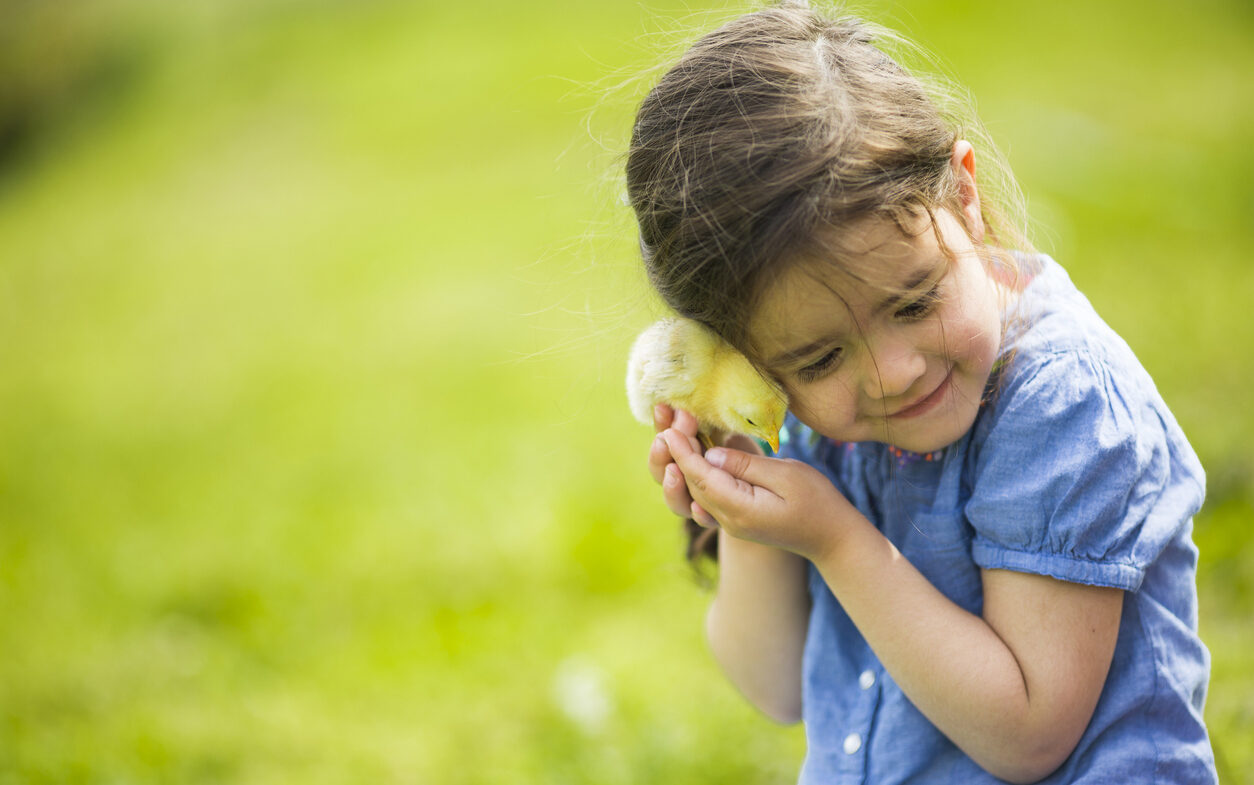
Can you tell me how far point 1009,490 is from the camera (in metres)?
1.46

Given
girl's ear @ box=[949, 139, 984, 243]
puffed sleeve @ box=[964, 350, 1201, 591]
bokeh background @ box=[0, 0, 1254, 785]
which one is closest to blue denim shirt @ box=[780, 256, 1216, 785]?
puffed sleeve @ box=[964, 350, 1201, 591]

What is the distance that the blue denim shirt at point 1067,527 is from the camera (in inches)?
56.1

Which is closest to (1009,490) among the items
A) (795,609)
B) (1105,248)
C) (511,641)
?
(795,609)

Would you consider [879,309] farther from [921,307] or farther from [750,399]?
[750,399]

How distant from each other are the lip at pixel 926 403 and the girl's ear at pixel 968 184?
229 mm

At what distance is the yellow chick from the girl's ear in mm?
391

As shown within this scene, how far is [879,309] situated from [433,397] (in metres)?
4.47

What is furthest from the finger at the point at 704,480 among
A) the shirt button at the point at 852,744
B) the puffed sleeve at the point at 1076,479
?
the shirt button at the point at 852,744

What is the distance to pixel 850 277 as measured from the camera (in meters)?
1.35

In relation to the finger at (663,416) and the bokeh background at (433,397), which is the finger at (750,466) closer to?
the finger at (663,416)

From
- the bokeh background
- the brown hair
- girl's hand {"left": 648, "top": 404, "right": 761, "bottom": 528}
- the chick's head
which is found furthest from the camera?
the bokeh background

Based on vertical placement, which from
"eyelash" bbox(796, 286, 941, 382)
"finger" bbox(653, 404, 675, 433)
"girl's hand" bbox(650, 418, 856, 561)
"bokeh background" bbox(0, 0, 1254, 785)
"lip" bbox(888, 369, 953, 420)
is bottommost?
"bokeh background" bbox(0, 0, 1254, 785)

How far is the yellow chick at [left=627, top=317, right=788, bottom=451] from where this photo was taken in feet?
4.85

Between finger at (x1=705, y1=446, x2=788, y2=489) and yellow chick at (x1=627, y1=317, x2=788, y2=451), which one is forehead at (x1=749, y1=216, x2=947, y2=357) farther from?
finger at (x1=705, y1=446, x2=788, y2=489)
